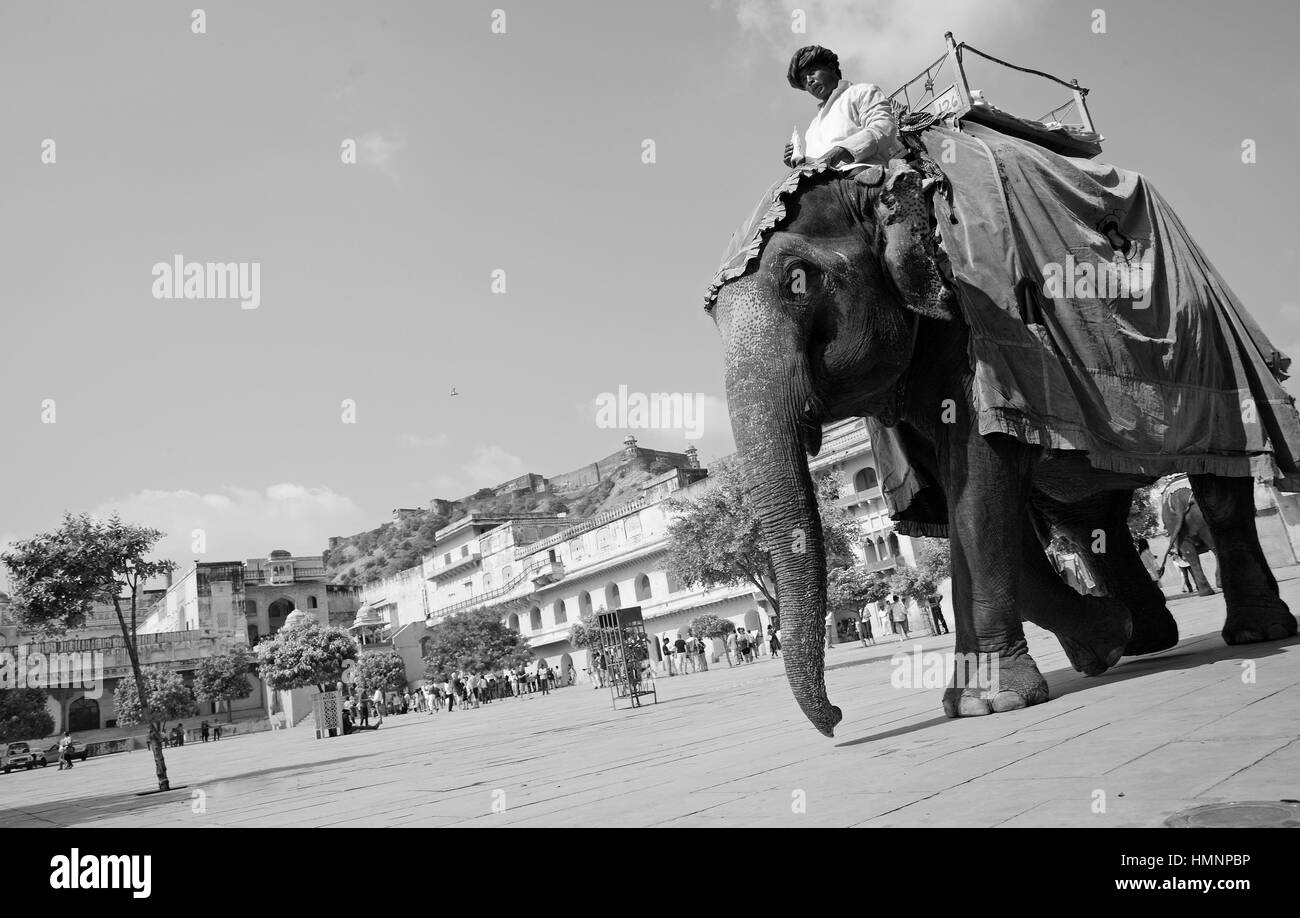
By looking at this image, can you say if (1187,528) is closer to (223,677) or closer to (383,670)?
(383,670)

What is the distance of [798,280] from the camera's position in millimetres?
5105

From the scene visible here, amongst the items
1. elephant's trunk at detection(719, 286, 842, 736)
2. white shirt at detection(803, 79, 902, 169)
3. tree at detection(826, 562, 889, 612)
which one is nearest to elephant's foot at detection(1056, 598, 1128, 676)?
elephant's trunk at detection(719, 286, 842, 736)

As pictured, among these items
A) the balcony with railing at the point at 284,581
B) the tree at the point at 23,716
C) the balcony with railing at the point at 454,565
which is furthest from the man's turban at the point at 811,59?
the balcony with railing at the point at 284,581

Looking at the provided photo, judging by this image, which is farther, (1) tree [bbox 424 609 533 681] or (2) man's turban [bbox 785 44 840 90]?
(1) tree [bbox 424 609 533 681]

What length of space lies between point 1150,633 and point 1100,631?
5.53ft

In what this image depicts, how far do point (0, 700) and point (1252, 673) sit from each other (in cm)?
6632

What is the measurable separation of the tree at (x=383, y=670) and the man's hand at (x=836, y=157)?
5984 centimetres

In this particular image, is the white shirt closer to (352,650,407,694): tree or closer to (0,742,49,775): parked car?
(0,742,49,775): parked car

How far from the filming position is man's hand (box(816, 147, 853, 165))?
5566mm

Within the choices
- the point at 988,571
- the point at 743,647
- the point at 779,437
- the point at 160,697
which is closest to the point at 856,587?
the point at 743,647

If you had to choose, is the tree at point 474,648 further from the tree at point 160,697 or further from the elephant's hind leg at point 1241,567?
the elephant's hind leg at point 1241,567

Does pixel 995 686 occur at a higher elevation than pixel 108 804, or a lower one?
higher

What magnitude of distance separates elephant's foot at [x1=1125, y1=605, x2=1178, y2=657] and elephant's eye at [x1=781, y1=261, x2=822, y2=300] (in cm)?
413
